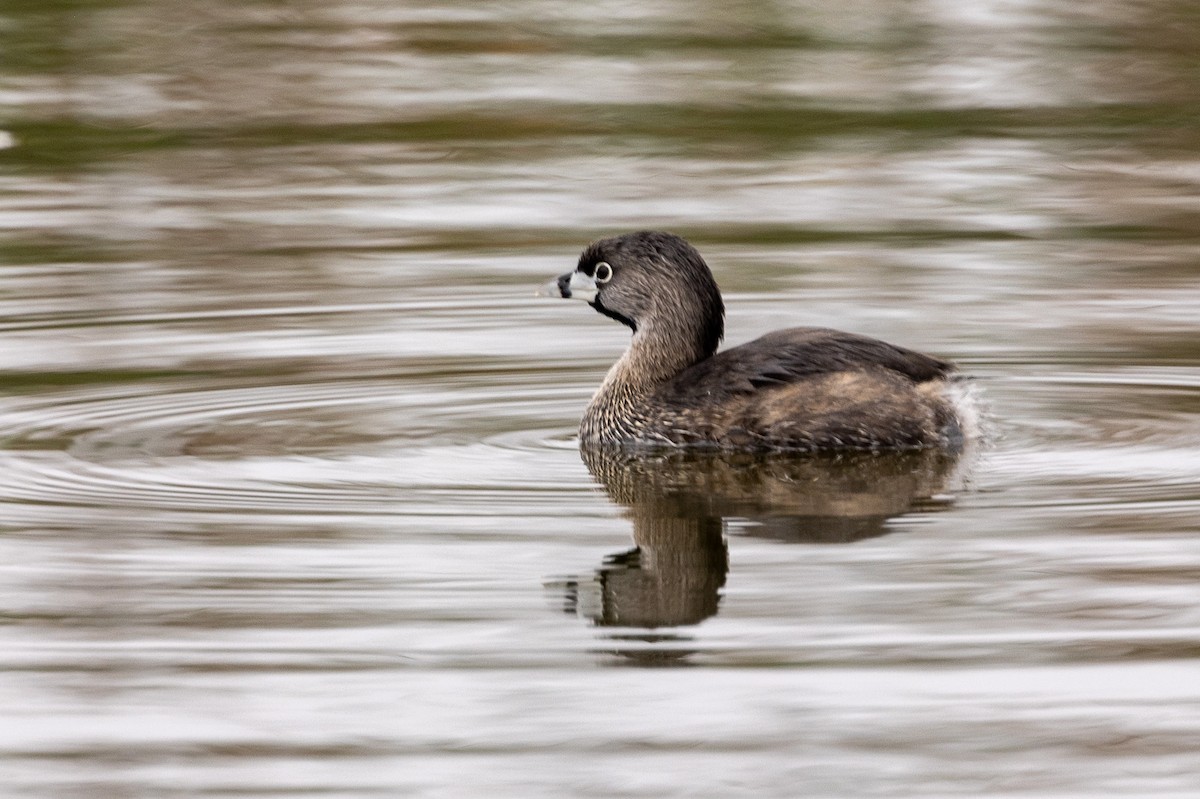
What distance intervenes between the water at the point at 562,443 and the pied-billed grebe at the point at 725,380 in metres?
0.17

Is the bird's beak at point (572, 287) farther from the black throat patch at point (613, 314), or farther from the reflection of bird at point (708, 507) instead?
the reflection of bird at point (708, 507)

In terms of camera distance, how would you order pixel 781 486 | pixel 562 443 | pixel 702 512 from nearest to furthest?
pixel 702 512 < pixel 781 486 < pixel 562 443

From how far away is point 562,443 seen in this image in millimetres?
9406

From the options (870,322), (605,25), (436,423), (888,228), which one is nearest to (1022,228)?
(888,228)

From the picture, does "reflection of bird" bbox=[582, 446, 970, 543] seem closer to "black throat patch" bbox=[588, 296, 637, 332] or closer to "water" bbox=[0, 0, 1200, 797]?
"water" bbox=[0, 0, 1200, 797]

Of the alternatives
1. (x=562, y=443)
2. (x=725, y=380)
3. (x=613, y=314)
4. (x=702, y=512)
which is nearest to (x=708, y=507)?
(x=702, y=512)

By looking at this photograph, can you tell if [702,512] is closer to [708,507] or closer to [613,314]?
[708,507]

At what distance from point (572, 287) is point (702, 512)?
1.92 meters

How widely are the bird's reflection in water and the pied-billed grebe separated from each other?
0.27ft

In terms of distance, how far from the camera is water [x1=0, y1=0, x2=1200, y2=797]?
5.82 m

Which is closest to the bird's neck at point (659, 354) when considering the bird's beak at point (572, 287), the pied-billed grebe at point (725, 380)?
the pied-billed grebe at point (725, 380)

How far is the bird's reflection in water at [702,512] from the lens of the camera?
6.88 meters

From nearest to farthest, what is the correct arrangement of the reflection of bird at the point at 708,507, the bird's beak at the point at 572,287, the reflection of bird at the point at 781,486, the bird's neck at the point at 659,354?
the reflection of bird at the point at 708,507 → the reflection of bird at the point at 781,486 → the bird's neck at the point at 659,354 → the bird's beak at the point at 572,287

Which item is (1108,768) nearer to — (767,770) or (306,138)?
(767,770)
